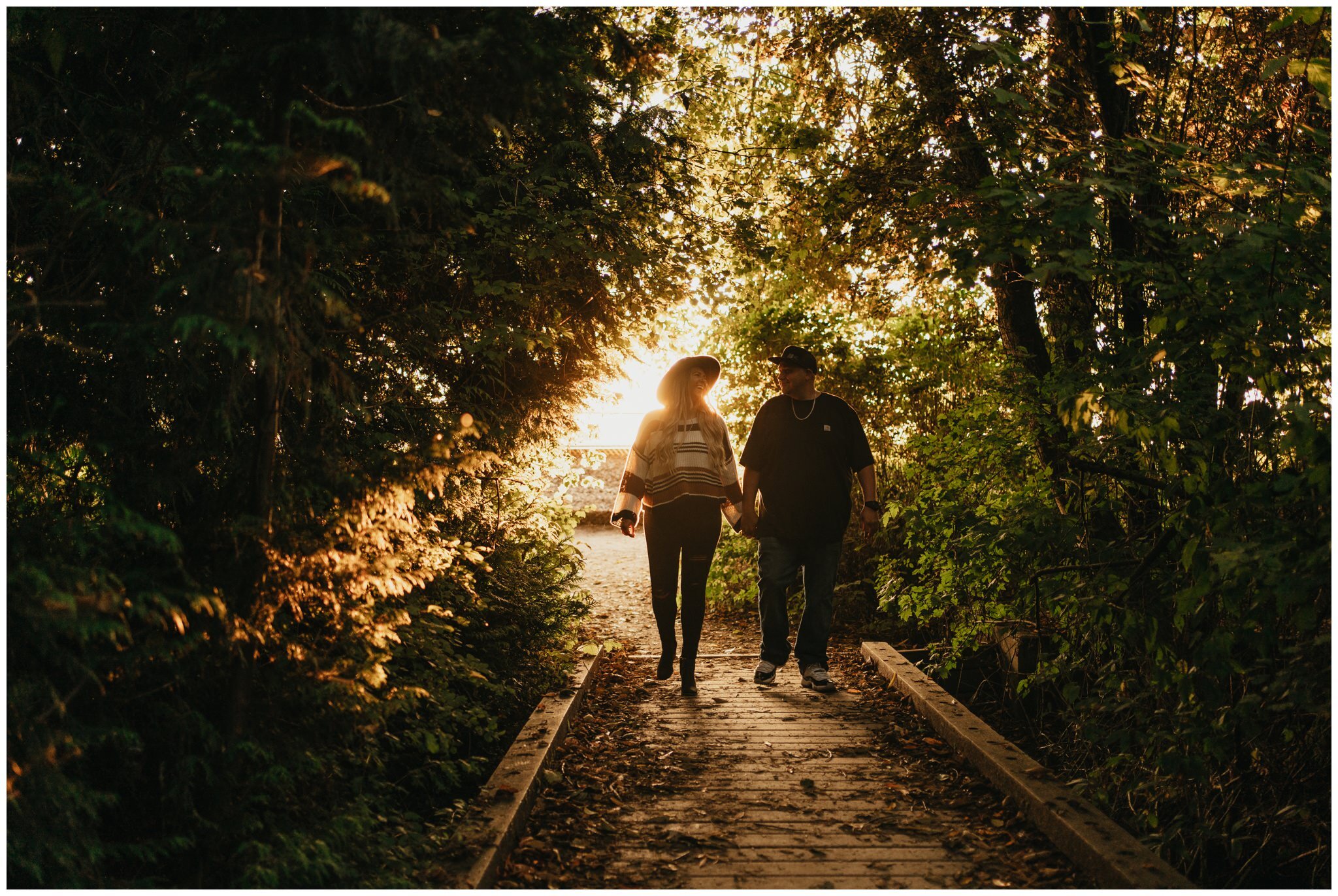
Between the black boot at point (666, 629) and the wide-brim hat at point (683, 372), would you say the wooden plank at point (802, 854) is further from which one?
the wide-brim hat at point (683, 372)

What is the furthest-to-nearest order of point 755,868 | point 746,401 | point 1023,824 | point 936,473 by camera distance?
point 746,401 → point 936,473 → point 1023,824 → point 755,868

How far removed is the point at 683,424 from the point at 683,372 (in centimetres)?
41

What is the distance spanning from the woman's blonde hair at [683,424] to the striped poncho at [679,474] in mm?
19

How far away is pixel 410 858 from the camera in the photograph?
10.2ft

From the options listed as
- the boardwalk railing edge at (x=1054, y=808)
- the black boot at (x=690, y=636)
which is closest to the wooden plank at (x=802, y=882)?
the boardwalk railing edge at (x=1054, y=808)

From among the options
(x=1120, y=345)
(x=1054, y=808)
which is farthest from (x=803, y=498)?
(x=1054, y=808)

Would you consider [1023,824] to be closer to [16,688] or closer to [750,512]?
[750,512]

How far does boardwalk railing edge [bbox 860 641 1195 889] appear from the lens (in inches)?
124

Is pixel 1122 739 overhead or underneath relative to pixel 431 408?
underneath

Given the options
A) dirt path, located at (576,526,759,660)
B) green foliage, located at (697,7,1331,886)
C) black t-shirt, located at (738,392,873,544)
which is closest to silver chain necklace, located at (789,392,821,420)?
black t-shirt, located at (738,392,873,544)

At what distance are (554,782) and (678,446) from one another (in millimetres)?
2440

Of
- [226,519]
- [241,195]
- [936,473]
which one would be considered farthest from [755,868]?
[936,473]

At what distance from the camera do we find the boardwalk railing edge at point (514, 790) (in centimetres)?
330

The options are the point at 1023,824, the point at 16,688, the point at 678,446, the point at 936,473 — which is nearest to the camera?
the point at 16,688
